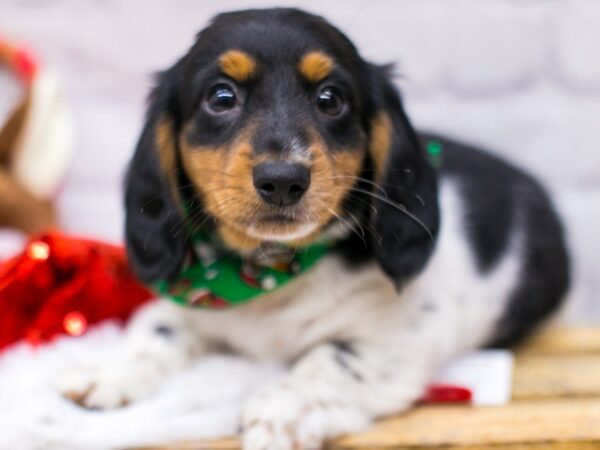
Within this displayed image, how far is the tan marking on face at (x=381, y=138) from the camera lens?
233 centimetres

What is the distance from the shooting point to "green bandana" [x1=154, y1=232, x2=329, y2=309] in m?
2.40

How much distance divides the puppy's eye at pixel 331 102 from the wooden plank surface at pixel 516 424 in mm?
744

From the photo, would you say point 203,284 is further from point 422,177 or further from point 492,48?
point 492,48

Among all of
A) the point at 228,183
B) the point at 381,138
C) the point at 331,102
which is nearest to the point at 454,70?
the point at 381,138

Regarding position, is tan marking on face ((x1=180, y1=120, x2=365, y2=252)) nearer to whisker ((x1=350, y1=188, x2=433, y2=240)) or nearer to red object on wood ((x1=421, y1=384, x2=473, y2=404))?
whisker ((x1=350, y1=188, x2=433, y2=240))

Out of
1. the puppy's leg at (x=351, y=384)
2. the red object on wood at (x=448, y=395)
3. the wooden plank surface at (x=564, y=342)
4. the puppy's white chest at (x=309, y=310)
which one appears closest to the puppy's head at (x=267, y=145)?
the puppy's white chest at (x=309, y=310)

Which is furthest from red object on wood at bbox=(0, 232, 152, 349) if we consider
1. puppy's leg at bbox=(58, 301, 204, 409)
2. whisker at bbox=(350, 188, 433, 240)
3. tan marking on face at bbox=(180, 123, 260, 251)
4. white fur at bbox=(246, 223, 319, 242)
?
whisker at bbox=(350, 188, 433, 240)

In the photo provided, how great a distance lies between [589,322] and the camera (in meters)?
3.47

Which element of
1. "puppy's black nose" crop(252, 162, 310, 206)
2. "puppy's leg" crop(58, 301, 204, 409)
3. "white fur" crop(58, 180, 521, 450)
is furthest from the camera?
"puppy's leg" crop(58, 301, 204, 409)

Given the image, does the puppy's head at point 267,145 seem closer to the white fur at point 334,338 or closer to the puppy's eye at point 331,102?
the puppy's eye at point 331,102

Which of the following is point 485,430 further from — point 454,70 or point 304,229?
point 454,70

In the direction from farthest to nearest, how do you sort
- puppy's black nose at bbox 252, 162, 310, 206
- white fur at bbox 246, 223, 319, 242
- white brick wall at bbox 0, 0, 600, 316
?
white brick wall at bbox 0, 0, 600, 316, white fur at bbox 246, 223, 319, 242, puppy's black nose at bbox 252, 162, 310, 206

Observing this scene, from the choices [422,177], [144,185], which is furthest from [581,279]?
[144,185]

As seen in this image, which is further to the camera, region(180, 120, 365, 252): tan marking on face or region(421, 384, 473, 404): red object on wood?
region(421, 384, 473, 404): red object on wood
